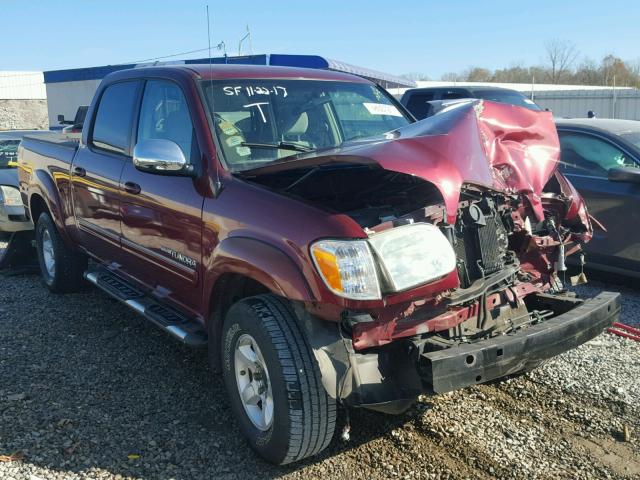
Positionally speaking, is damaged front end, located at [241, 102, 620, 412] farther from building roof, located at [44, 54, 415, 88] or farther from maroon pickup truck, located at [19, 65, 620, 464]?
building roof, located at [44, 54, 415, 88]

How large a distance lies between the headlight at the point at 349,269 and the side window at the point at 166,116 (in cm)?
134

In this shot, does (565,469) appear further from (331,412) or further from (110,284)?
(110,284)

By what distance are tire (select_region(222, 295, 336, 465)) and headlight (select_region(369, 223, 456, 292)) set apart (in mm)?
535

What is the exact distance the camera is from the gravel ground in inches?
124

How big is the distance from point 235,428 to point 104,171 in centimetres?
222

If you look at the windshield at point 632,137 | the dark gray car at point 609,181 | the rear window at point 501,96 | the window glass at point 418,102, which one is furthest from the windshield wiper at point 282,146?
the window glass at point 418,102

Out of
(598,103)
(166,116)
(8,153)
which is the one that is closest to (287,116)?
(166,116)

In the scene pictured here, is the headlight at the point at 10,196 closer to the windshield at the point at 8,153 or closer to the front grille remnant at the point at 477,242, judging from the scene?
the windshield at the point at 8,153

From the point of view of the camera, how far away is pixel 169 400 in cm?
387

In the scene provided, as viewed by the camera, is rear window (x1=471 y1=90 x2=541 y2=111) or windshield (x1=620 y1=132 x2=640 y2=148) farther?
rear window (x1=471 y1=90 x2=541 y2=111)

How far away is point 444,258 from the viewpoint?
2.85 metres

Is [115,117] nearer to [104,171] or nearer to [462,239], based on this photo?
[104,171]

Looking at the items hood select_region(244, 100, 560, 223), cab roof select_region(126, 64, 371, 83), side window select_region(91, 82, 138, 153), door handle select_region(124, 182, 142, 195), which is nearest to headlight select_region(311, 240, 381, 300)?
hood select_region(244, 100, 560, 223)

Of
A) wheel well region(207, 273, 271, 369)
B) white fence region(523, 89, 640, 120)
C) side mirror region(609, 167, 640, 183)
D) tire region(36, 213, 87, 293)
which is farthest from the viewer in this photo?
white fence region(523, 89, 640, 120)
